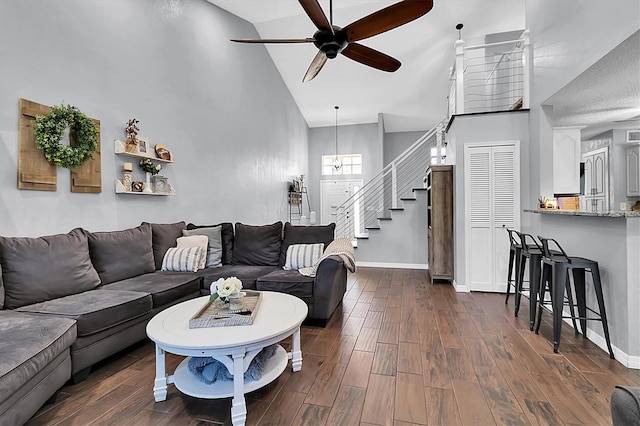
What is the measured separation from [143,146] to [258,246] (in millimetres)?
1786

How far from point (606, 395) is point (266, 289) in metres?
2.69

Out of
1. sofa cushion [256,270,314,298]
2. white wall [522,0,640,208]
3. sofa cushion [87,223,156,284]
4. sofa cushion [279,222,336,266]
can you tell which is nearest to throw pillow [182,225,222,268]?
sofa cushion [87,223,156,284]

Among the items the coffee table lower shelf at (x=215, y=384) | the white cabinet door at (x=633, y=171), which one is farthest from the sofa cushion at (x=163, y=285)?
the white cabinet door at (x=633, y=171)

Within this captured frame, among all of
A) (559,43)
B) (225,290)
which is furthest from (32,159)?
(559,43)

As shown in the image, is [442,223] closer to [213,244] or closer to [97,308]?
[213,244]

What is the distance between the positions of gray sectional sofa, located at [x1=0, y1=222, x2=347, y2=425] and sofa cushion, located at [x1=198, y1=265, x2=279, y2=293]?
0.01 metres

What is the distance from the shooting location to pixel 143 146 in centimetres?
367

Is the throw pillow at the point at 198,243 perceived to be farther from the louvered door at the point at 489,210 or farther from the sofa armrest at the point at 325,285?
the louvered door at the point at 489,210

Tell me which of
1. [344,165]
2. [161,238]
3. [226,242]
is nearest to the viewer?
[161,238]

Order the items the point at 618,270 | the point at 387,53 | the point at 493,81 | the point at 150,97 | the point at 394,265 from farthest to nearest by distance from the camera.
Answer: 1. the point at 394,265
2. the point at 387,53
3. the point at 493,81
4. the point at 150,97
5. the point at 618,270

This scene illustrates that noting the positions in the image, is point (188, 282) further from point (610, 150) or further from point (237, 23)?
point (610, 150)

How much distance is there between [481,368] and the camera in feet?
7.57

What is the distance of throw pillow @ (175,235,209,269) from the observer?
3.70 m

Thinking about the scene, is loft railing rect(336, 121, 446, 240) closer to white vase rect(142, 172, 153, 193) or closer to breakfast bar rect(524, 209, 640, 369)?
white vase rect(142, 172, 153, 193)
